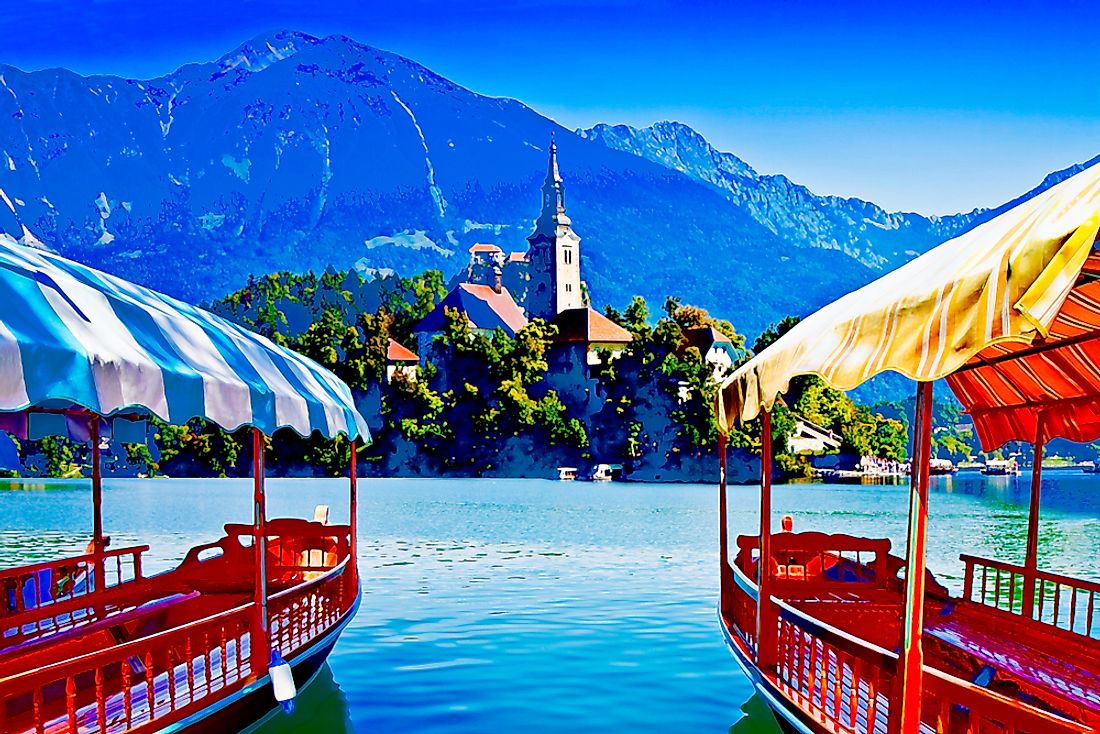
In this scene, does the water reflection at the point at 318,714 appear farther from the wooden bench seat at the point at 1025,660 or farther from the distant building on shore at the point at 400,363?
the distant building on shore at the point at 400,363

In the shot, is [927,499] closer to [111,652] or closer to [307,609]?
[111,652]

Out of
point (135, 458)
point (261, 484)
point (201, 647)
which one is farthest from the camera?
point (135, 458)

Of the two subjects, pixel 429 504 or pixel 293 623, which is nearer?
pixel 293 623

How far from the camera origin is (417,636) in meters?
17.0

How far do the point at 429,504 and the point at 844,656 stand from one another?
51644 millimetres

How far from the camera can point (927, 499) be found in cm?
684

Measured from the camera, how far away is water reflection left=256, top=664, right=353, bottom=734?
11508 mm

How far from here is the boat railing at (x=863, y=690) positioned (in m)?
5.49

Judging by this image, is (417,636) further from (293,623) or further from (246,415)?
(246,415)

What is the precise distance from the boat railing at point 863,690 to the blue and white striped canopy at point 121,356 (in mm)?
4067

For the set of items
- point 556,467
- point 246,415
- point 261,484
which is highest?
point 246,415

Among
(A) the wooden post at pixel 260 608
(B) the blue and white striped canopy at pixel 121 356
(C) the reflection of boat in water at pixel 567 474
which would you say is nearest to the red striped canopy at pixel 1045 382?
(B) the blue and white striped canopy at pixel 121 356

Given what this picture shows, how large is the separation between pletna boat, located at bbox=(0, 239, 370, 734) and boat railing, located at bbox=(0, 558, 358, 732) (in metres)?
0.02

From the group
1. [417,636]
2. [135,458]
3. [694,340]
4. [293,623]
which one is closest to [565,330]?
[694,340]
